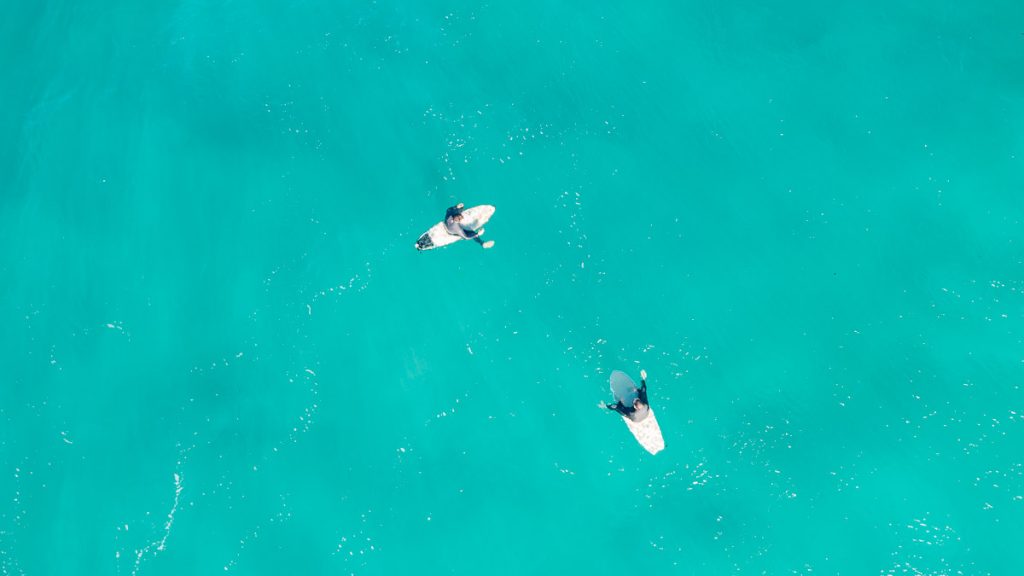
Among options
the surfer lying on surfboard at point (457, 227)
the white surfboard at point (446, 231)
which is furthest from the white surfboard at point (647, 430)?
the white surfboard at point (446, 231)

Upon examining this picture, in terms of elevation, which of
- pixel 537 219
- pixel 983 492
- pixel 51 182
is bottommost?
pixel 983 492

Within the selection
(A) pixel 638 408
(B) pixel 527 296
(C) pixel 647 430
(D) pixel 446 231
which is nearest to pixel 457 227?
(D) pixel 446 231

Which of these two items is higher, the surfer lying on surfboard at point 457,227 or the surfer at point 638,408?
the surfer lying on surfboard at point 457,227

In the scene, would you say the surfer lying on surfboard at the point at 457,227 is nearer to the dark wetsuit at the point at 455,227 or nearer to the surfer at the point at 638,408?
the dark wetsuit at the point at 455,227

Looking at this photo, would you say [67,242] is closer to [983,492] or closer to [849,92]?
[849,92]

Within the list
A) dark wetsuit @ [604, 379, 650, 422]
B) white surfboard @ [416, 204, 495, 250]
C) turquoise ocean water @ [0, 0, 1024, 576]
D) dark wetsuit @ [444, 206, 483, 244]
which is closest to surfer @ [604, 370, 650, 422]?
dark wetsuit @ [604, 379, 650, 422]

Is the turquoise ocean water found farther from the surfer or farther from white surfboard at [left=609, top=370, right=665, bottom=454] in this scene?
the surfer

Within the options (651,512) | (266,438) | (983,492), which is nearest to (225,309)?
(266,438)
